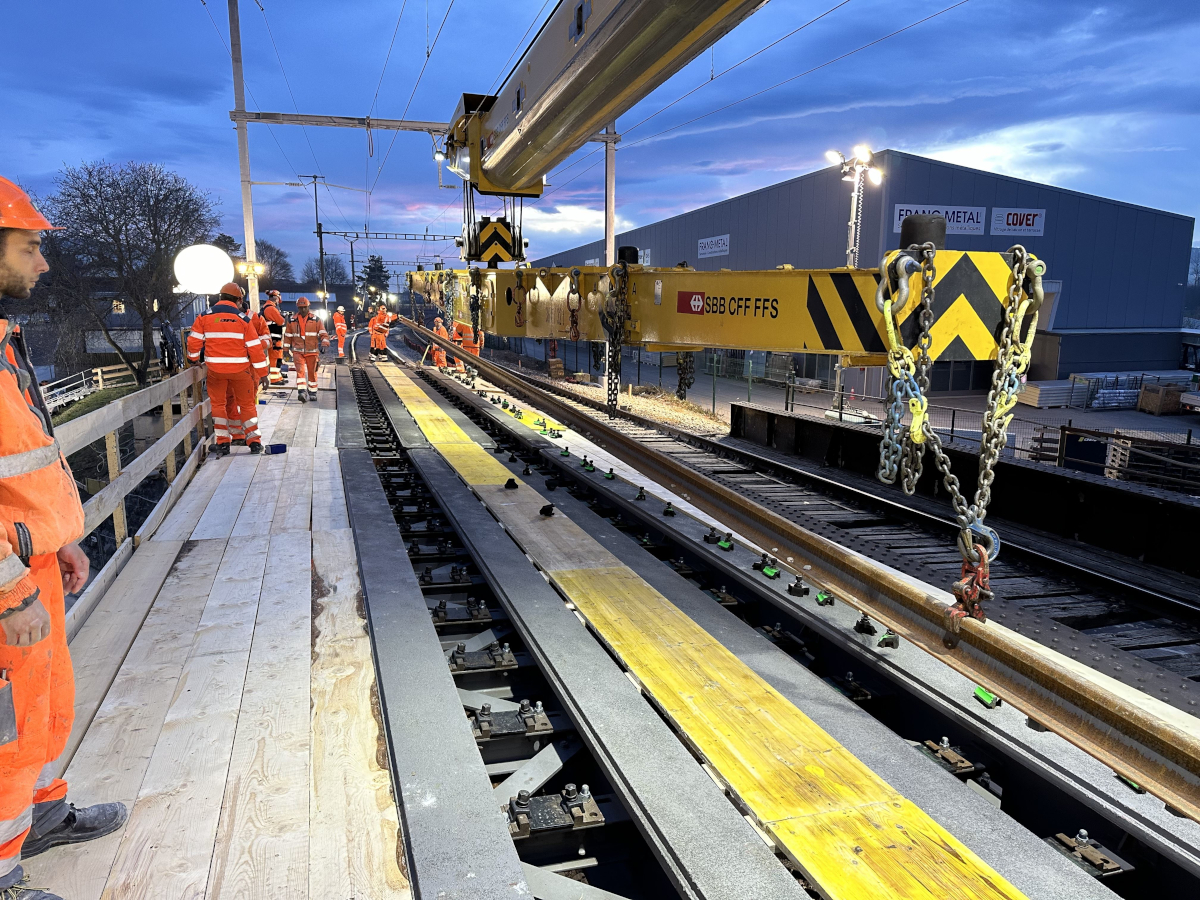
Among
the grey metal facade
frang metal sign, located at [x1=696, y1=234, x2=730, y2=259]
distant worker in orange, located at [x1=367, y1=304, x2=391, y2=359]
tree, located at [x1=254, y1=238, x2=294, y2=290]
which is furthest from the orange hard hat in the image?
tree, located at [x1=254, y1=238, x2=294, y2=290]

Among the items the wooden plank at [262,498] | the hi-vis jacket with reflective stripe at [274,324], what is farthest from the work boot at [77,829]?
the hi-vis jacket with reflective stripe at [274,324]

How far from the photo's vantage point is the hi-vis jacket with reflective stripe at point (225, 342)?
8023 mm

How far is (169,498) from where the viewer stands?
19.7 ft

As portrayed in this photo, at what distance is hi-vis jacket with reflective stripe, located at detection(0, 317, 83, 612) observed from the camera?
2012 mm

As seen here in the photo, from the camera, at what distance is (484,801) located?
97.1 inches

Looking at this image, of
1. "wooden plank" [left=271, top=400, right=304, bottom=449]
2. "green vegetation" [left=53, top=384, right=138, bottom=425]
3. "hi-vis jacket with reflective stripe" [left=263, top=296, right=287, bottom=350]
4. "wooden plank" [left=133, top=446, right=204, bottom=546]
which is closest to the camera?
"wooden plank" [left=133, top=446, right=204, bottom=546]

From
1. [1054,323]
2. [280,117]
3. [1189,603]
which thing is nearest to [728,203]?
[1054,323]

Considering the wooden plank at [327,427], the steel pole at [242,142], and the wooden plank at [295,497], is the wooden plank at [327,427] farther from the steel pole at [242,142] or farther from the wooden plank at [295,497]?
the steel pole at [242,142]

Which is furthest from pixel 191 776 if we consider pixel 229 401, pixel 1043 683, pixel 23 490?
pixel 229 401

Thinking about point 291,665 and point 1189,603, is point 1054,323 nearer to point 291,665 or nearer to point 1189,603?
point 1189,603

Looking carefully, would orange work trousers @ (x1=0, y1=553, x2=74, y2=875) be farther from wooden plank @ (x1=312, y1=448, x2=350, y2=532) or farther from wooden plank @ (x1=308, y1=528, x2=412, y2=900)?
wooden plank @ (x1=312, y1=448, x2=350, y2=532)

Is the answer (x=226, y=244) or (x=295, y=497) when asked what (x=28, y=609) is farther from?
(x=226, y=244)

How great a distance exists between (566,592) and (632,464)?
298cm

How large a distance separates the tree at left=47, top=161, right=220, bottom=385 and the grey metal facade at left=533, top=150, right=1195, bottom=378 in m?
28.2
